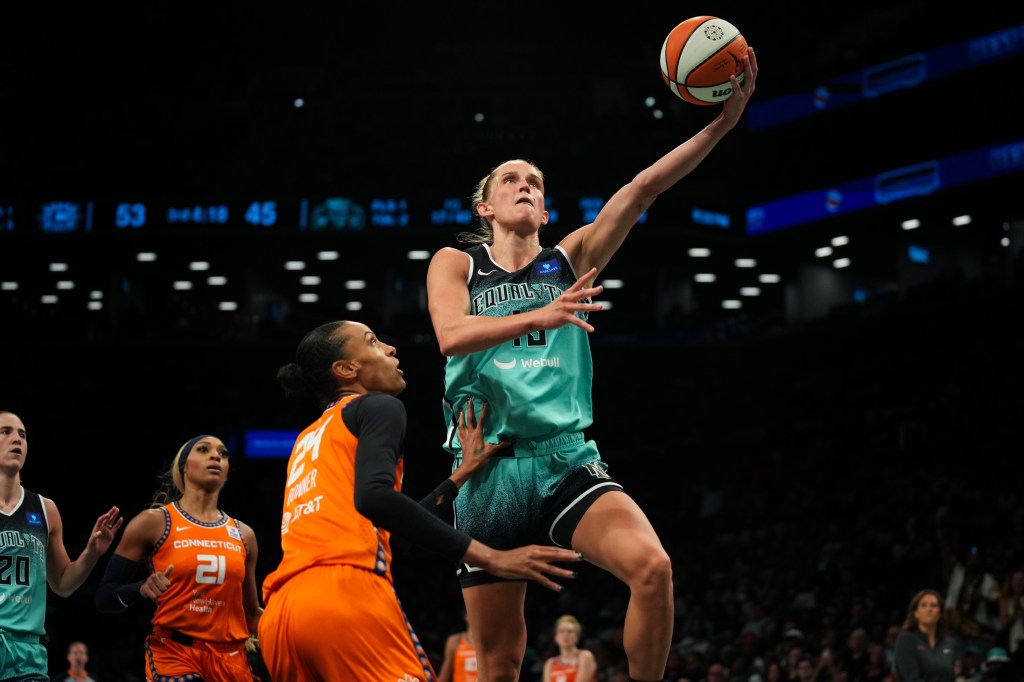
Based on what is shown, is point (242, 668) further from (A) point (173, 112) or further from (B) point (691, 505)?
(A) point (173, 112)

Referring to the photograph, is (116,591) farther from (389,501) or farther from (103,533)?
(389,501)

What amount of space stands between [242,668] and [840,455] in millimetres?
17538

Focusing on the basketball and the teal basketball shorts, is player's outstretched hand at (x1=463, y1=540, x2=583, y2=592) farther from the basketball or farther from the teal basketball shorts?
the basketball

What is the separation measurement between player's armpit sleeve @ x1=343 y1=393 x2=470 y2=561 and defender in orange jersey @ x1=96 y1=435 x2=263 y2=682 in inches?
115

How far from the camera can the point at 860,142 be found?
27.9 metres

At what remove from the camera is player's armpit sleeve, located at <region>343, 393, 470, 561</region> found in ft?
11.4

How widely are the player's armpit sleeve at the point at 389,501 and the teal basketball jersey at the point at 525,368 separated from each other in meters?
1.02

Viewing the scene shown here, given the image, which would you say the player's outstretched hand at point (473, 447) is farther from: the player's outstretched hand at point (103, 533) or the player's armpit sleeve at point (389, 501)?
the player's outstretched hand at point (103, 533)

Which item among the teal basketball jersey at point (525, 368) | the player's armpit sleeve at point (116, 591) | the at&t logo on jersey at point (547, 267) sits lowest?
the player's armpit sleeve at point (116, 591)

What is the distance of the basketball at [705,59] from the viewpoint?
490 cm

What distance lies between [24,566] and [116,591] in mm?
505

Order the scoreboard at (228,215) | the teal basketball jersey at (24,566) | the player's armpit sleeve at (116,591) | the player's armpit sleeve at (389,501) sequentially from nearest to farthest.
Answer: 1. the player's armpit sleeve at (389,501)
2. the teal basketball jersey at (24,566)
3. the player's armpit sleeve at (116,591)
4. the scoreboard at (228,215)

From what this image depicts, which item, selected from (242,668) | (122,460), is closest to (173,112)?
(122,460)

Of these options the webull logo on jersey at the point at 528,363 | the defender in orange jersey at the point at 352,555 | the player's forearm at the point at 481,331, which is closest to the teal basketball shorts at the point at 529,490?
the webull logo on jersey at the point at 528,363
